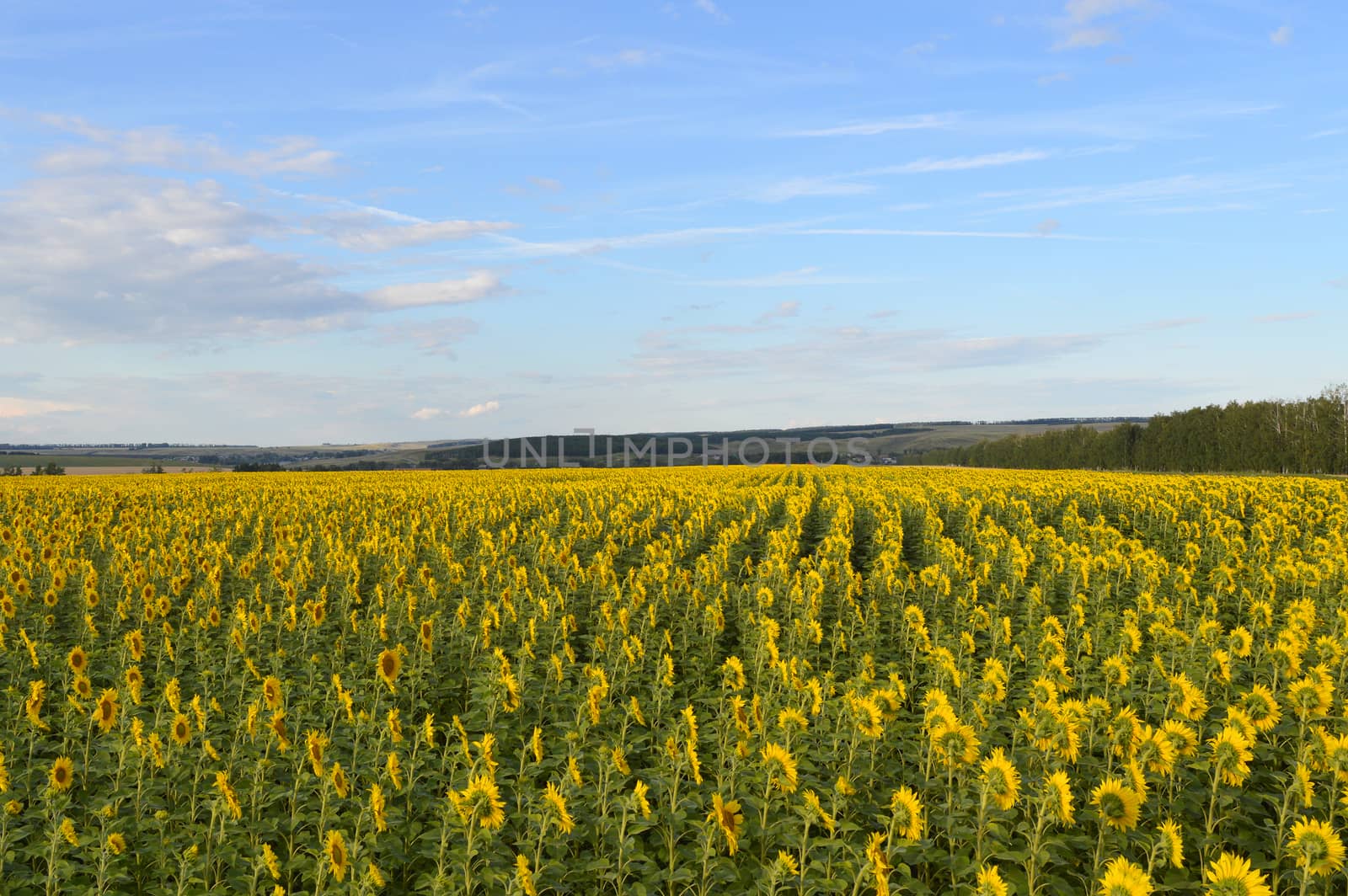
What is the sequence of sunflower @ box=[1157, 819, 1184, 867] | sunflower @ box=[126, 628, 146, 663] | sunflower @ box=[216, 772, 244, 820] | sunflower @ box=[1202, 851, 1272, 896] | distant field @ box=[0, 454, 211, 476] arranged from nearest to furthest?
sunflower @ box=[1202, 851, 1272, 896]
sunflower @ box=[1157, 819, 1184, 867]
sunflower @ box=[216, 772, 244, 820]
sunflower @ box=[126, 628, 146, 663]
distant field @ box=[0, 454, 211, 476]

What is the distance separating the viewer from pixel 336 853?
4.89 meters

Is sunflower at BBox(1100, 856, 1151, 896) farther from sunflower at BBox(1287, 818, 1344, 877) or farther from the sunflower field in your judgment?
sunflower at BBox(1287, 818, 1344, 877)

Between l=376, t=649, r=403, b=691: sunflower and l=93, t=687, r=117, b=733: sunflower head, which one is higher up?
l=376, t=649, r=403, b=691: sunflower

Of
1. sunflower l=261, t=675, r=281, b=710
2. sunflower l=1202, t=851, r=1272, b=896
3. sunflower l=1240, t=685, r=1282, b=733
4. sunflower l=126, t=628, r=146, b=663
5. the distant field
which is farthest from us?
the distant field

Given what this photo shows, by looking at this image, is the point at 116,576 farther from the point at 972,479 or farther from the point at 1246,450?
the point at 1246,450

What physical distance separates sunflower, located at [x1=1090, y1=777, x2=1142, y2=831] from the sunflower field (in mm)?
25

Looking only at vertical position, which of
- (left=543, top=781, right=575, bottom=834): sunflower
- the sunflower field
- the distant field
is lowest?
the sunflower field

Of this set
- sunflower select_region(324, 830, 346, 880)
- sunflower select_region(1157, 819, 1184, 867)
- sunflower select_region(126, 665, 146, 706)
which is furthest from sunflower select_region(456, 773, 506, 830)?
sunflower select_region(126, 665, 146, 706)

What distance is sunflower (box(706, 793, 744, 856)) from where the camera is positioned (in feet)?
16.1

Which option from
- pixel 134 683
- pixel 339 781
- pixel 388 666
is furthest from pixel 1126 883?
pixel 134 683

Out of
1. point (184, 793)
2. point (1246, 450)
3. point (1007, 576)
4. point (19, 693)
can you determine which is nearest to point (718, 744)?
point (184, 793)

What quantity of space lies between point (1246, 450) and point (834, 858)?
96.9m

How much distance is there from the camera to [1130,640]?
31.7 feet

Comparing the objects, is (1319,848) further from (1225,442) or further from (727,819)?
(1225,442)
